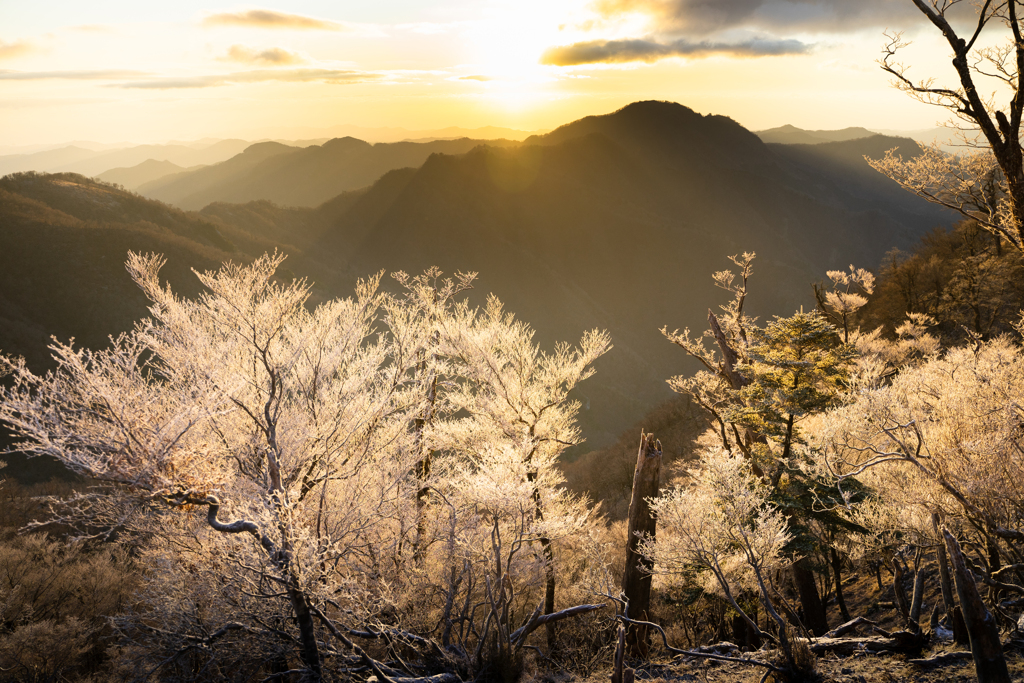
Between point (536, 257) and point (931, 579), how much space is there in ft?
337

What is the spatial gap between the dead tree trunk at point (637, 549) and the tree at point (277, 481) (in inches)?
53.3

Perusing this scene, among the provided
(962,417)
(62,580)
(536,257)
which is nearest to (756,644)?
(962,417)

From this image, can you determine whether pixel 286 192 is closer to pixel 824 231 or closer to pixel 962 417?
pixel 824 231

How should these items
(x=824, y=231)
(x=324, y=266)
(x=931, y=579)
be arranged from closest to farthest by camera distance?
(x=931, y=579) < (x=324, y=266) < (x=824, y=231)

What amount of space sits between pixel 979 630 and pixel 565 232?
12340 centimetres

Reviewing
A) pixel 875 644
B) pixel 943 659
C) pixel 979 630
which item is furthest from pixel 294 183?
pixel 979 630

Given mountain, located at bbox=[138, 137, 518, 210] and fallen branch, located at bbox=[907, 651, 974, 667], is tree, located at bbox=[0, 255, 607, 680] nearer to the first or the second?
fallen branch, located at bbox=[907, 651, 974, 667]

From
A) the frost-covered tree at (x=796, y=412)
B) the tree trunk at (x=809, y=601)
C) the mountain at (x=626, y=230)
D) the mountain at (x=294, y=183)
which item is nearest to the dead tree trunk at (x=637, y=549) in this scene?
the frost-covered tree at (x=796, y=412)

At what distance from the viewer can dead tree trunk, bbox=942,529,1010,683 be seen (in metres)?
5.18

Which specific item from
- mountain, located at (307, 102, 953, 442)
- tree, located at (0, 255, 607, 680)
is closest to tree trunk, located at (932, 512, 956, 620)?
tree, located at (0, 255, 607, 680)

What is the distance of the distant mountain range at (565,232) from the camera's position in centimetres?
5275

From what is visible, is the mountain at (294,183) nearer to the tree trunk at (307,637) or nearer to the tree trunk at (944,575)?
the tree trunk at (307,637)

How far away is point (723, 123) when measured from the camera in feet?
610

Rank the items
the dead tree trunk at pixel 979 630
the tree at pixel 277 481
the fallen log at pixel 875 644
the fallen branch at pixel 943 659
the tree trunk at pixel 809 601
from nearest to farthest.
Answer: the dead tree trunk at pixel 979 630 < the fallen branch at pixel 943 659 < the fallen log at pixel 875 644 < the tree at pixel 277 481 < the tree trunk at pixel 809 601
